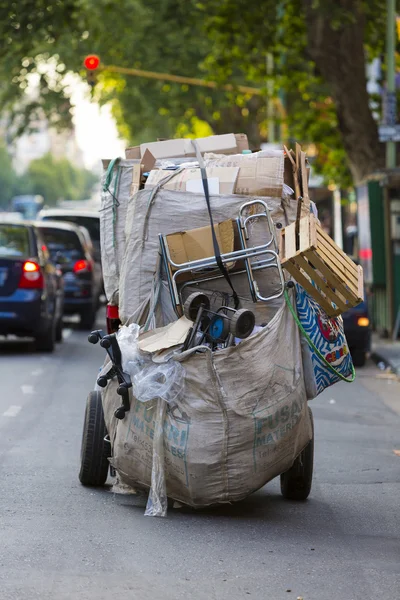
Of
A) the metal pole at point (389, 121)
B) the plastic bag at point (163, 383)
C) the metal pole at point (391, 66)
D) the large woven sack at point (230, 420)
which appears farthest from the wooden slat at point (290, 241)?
the metal pole at point (391, 66)

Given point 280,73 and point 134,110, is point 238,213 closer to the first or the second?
point 280,73

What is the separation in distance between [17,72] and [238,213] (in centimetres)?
2666

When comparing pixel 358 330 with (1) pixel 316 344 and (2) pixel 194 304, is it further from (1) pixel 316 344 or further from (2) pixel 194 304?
(2) pixel 194 304

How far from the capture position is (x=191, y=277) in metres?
7.21

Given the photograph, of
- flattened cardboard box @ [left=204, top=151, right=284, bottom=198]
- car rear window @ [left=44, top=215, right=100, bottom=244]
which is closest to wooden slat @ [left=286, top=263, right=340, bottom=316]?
flattened cardboard box @ [left=204, top=151, right=284, bottom=198]

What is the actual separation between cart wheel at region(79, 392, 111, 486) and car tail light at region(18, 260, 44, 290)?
349 inches

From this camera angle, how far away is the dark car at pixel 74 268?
21203 millimetres

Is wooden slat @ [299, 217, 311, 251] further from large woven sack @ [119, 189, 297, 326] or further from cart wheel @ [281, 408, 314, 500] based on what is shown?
cart wheel @ [281, 408, 314, 500]

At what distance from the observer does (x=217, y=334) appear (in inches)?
274

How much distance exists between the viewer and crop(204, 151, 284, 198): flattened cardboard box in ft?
24.2

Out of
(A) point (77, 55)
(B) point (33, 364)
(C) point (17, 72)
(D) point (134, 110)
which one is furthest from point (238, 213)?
(D) point (134, 110)

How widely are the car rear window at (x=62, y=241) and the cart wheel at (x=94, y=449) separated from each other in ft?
44.8

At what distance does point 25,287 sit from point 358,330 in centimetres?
425

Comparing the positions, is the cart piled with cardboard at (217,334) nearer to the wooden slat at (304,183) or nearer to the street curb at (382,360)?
the wooden slat at (304,183)
